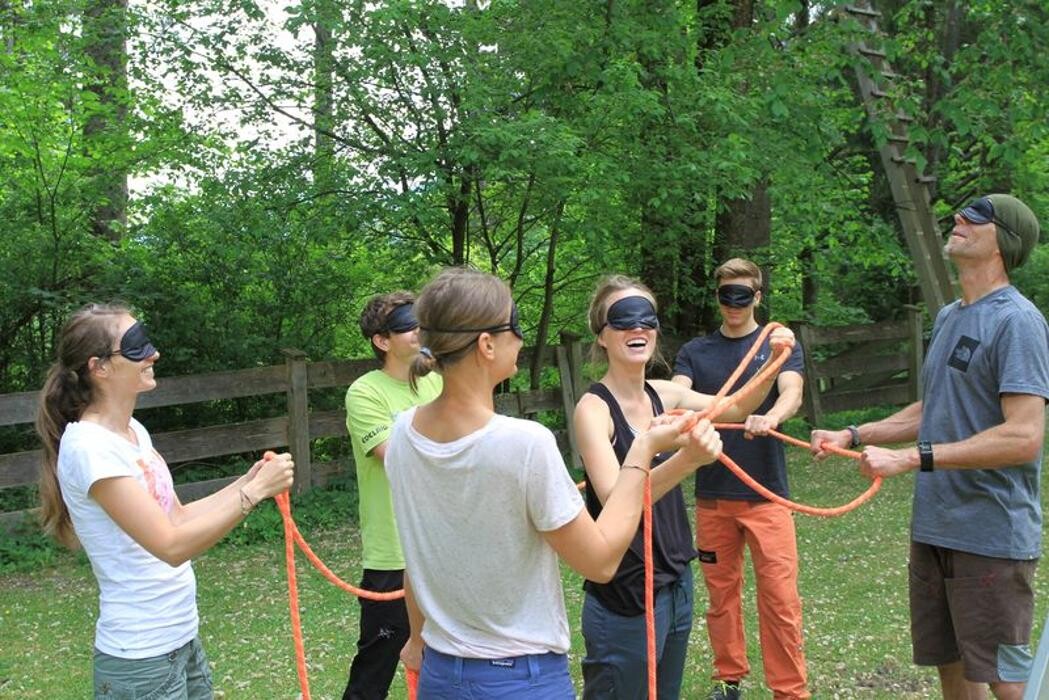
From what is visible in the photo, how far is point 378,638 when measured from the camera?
3898 mm

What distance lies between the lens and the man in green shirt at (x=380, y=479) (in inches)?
151

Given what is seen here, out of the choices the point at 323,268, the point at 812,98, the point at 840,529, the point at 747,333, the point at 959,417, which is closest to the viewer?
the point at 959,417

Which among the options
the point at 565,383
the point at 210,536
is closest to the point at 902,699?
the point at 210,536

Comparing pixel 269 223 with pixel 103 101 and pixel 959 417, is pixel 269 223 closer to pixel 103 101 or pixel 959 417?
pixel 103 101

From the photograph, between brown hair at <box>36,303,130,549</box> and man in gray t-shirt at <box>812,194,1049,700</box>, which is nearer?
brown hair at <box>36,303,130,549</box>

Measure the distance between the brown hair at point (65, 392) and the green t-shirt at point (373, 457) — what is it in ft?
3.92

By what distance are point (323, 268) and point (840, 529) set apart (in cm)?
557

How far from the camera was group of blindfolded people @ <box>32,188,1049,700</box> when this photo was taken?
224 cm

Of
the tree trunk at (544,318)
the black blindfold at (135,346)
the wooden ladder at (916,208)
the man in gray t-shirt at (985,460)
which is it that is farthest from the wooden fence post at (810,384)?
the black blindfold at (135,346)

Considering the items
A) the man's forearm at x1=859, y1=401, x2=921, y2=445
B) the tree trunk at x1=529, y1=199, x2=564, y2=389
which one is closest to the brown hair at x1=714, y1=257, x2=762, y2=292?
the man's forearm at x1=859, y1=401, x2=921, y2=445

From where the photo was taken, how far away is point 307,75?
930cm

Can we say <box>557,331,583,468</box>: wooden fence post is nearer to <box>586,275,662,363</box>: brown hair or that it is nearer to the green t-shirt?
the green t-shirt

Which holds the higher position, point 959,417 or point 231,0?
point 231,0

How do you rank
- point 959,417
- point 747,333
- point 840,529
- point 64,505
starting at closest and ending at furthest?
point 64,505 → point 959,417 → point 747,333 → point 840,529
